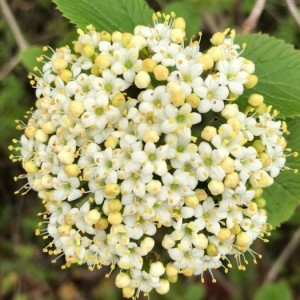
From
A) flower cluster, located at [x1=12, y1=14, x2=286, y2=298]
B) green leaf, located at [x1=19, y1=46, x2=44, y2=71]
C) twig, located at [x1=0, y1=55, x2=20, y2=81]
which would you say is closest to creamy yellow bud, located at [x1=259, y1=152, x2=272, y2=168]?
flower cluster, located at [x1=12, y1=14, x2=286, y2=298]

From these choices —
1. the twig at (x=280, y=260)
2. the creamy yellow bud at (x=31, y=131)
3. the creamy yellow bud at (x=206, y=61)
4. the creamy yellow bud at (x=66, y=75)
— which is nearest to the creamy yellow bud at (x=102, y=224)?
the creamy yellow bud at (x=31, y=131)

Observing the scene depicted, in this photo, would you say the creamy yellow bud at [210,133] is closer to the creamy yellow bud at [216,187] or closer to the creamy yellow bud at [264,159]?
the creamy yellow bud at [216,187]

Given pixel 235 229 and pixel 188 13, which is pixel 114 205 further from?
pixel 188 13

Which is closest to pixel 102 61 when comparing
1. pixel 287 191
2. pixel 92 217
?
pixel 92 217

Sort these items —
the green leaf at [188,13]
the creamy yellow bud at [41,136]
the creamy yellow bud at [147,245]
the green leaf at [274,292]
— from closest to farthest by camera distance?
1. the creamy yellow bud at [147,245]
2. the creamy yellow bud at [41,136]
3. the green leaf at [188,13]
4. the green leaf at [274,292]

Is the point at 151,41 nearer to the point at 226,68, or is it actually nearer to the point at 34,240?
the point at 226,68

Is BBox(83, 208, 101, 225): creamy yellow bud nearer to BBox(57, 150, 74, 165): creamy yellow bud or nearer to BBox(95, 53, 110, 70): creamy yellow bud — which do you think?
BBox(57, 150, 74, 165): creamy yellow bud
